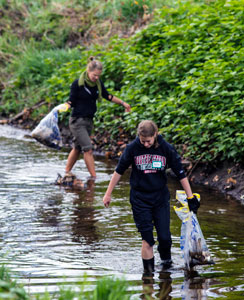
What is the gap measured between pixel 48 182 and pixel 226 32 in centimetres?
541

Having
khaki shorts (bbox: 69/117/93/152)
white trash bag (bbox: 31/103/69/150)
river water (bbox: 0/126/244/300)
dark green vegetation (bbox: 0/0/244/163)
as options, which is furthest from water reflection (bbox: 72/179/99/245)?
dark green vegetation (bbox: 0/0/244/163)

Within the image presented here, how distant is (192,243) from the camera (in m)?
6.04

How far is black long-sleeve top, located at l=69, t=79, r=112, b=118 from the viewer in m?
10.4

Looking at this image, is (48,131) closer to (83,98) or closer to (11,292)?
(83,98)

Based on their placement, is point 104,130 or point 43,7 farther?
point 43,7

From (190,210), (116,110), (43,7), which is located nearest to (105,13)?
(43,7)

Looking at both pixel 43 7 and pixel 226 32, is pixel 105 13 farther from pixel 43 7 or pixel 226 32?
pixel 226 32

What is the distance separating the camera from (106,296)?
13.0 feet

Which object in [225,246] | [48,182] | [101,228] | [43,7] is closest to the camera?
[225,246]

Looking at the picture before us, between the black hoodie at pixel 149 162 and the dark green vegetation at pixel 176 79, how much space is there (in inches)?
156

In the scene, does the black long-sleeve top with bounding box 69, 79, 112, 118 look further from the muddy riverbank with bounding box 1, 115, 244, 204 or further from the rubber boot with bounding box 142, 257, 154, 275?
the rubber boot with bounding box 142, 257, 154, 275

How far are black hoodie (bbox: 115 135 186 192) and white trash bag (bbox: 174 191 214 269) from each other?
44cm

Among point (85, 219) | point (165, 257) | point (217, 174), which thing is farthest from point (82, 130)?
point (165, 257)

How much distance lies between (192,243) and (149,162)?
3.14ft
